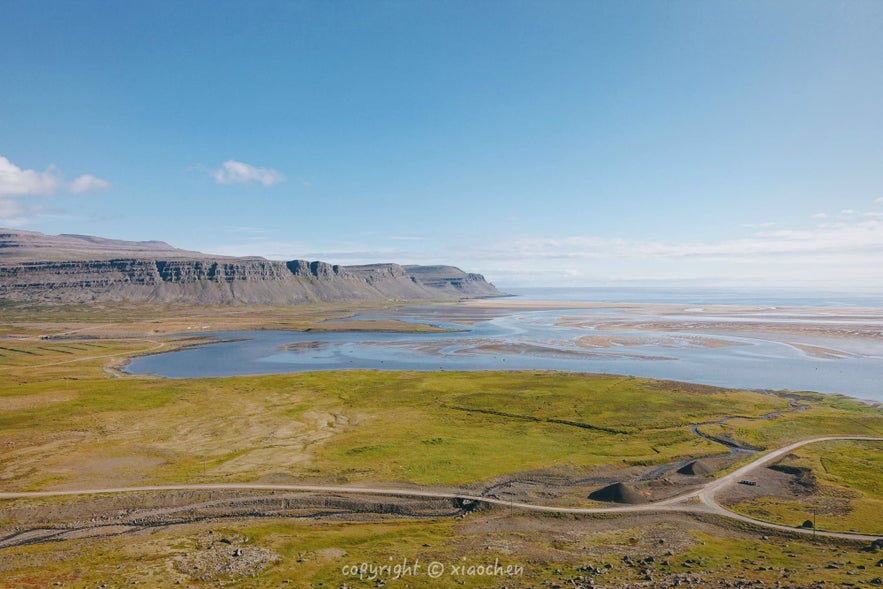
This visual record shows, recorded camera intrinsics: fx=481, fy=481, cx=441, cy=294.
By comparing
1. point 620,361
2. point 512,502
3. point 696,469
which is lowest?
point 512,502

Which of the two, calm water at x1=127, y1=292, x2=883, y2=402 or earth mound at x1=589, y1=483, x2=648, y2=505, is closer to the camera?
earth mound at x1=589, y1=483, x2=648, y2=505

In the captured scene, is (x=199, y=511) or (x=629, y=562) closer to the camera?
(x=629, y=562)

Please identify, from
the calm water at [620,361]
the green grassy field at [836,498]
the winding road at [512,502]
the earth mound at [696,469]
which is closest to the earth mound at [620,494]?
the winding road at [512,502]

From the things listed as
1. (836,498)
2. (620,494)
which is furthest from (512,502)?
(836,498)

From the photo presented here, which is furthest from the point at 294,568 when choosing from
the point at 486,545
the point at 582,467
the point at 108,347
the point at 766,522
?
the point at 108,347

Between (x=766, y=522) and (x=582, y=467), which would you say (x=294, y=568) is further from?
(x=766, y=522)

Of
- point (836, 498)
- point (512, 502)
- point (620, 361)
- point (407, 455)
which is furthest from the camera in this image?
point (620, 361)

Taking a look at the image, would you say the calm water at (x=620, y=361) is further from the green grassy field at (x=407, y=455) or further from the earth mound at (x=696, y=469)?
the earth mound at (x=696, y=469)

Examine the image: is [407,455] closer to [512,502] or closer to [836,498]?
[512,502]

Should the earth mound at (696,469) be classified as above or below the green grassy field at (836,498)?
below

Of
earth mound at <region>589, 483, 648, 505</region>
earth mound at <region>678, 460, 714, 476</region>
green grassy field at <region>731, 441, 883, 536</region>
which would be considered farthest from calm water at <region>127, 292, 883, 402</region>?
earth mound at <region>589, 483, 648, 505</region>

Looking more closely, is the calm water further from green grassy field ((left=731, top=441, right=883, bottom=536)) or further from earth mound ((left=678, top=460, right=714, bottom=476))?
earth mound ((left=678, top=460, right=714, bottom=476))
